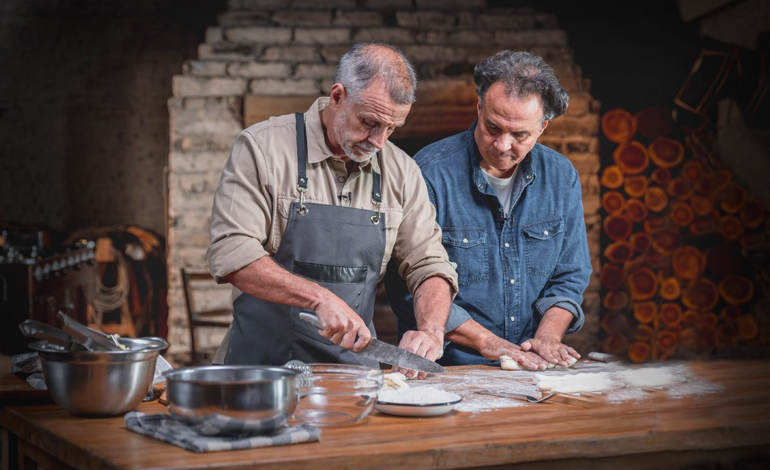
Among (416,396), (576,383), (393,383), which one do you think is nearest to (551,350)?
(576,383)

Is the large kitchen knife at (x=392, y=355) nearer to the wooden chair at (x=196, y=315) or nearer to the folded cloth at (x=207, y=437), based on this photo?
the folded cloth at (x=207, y=437)

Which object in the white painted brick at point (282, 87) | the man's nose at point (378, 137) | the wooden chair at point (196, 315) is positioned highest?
the white painted brick at point (282, 87)

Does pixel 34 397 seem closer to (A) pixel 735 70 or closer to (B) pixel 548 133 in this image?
(B) pixel 548 133

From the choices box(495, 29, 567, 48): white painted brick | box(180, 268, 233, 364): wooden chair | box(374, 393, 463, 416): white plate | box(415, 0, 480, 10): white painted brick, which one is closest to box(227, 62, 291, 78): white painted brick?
box(415, 0, 480, 10): white painted brick

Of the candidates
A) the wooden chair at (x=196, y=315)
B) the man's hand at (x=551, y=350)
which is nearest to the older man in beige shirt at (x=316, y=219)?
the man's hand at (x=551, y=350)

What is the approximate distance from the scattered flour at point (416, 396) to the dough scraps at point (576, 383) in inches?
13.5

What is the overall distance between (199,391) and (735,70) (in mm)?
4461

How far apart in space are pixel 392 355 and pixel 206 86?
3.30 m

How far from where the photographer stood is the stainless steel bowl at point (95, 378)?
172 cm

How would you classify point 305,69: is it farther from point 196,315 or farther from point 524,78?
point 524,78

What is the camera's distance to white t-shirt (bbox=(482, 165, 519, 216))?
Answer: 2910 mm

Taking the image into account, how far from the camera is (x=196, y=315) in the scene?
508 cm

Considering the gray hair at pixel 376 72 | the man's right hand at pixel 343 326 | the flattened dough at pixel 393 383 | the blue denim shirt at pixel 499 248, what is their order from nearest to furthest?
1. the flattened dough at pixel 393 383
2. the man's right hand at pixel 343 326
3. the gray hair at pixel 376 72
4. the blue denim shirt at pixel 499 248

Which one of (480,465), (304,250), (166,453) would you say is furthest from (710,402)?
(166,453)
